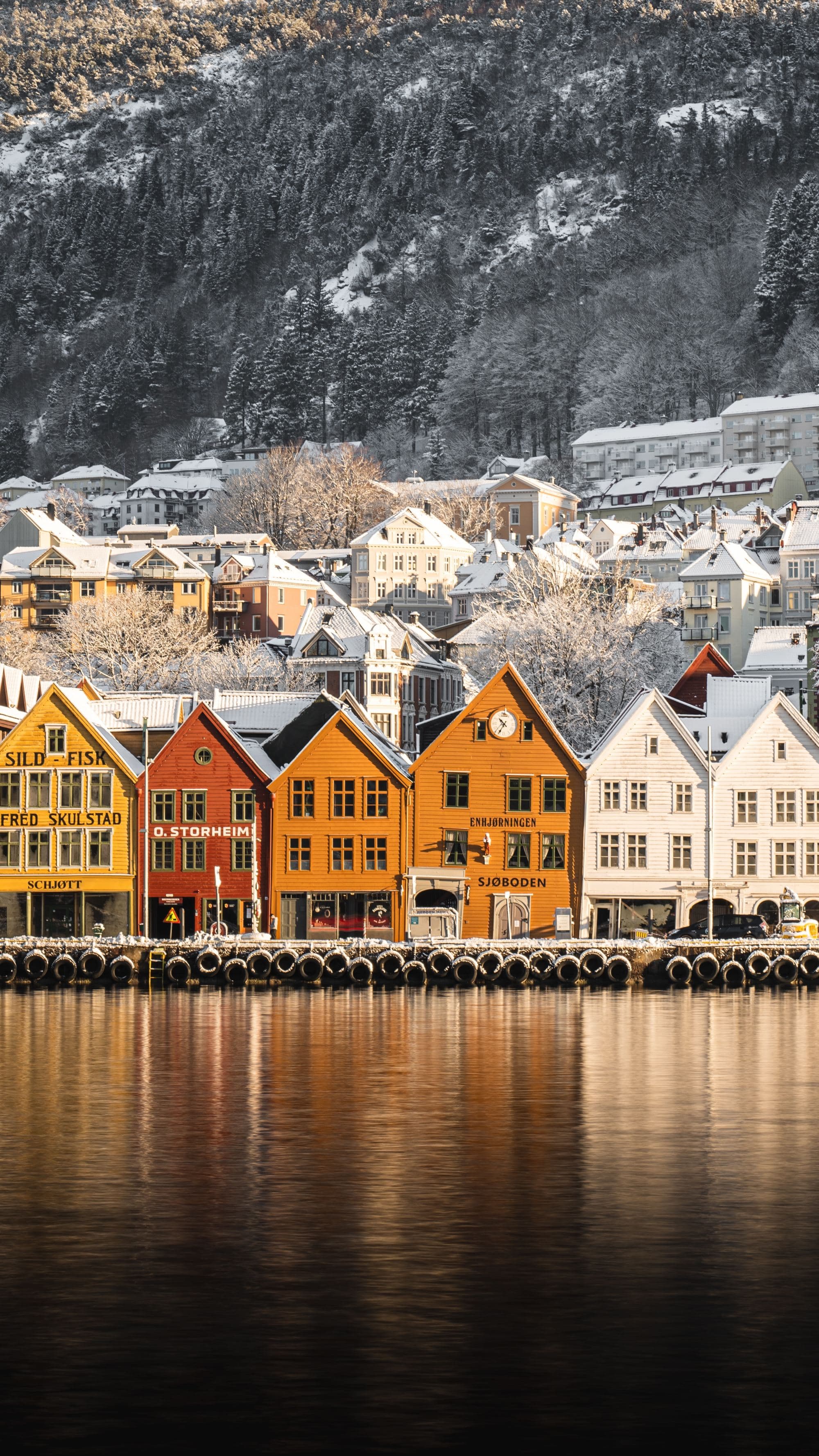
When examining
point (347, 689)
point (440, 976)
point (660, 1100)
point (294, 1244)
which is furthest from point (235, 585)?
point (294, 1244)

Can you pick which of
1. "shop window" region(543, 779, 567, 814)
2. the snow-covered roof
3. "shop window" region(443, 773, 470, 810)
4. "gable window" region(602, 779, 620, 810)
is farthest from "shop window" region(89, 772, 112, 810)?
the snow-covered roof

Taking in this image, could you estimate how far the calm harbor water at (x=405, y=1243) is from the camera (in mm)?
22906

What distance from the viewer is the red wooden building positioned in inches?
3511

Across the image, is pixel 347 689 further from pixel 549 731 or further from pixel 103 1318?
pixel 103 1318

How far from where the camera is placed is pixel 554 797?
90.9 meters

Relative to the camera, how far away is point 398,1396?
76.0 ft

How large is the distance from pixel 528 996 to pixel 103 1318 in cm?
4743

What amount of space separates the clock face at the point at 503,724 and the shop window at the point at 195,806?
13.4 m

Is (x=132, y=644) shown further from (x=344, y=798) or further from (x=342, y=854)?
(x=342, y=854)

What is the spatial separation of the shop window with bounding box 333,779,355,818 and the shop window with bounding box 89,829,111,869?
10238 millimetres

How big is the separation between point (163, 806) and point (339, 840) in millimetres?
8055

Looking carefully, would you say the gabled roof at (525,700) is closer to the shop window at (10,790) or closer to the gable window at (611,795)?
the gable window at (611,795)

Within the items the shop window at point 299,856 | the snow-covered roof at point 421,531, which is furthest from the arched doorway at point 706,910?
the snow-covered roof at point 421,531

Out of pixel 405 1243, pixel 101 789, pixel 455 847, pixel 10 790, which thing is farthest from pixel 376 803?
pixel 405 1243
